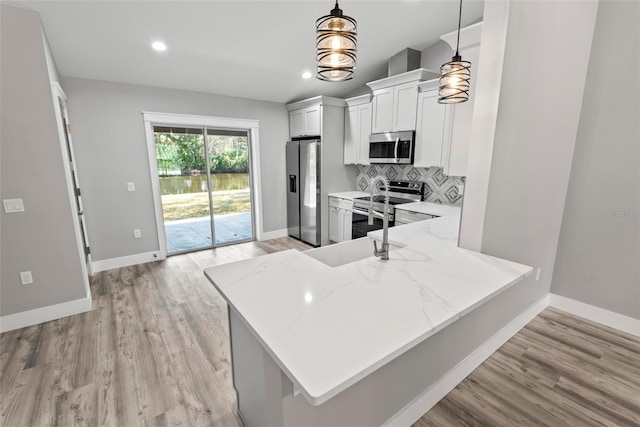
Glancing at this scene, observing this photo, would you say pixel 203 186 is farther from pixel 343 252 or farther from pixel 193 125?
pixel 343 252

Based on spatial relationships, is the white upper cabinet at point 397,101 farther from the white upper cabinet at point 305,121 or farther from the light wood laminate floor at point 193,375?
the light wood laminate floor at point 193,375

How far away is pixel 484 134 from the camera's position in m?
1.77

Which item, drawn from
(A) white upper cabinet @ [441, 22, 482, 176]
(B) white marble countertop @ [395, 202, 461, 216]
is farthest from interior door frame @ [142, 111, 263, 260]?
(A) white upper cabinet @ [441, 22, 482, 176]

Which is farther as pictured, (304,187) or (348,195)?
(304,187)

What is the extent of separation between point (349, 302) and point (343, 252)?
3.22ft

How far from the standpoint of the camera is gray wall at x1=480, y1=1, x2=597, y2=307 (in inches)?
67.7

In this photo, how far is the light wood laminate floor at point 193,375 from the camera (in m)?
1.68

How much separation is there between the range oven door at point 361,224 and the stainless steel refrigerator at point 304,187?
676mm

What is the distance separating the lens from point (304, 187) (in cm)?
Result: 479

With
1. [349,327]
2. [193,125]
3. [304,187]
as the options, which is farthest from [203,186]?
[349,327]

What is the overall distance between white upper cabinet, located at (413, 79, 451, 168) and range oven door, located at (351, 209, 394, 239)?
100 cm

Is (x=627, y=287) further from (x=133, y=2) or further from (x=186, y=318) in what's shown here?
(x=133, y=2)

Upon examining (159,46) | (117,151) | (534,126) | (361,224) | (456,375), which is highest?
(159,46)

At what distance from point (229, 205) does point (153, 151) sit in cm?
141
